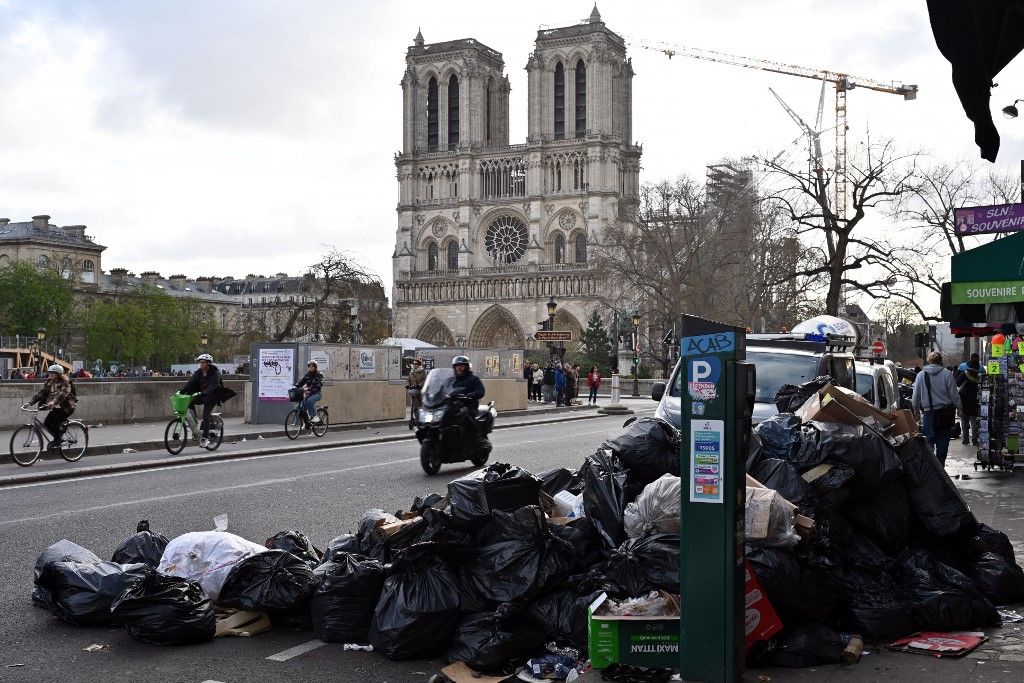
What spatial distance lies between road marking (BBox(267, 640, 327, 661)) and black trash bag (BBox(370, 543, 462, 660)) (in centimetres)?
38

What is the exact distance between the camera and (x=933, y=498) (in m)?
7.22

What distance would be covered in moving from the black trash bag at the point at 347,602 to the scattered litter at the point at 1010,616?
3703 millimetres

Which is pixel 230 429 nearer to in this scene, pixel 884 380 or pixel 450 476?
pixel 450 476

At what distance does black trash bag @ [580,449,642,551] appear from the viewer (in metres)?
6.60

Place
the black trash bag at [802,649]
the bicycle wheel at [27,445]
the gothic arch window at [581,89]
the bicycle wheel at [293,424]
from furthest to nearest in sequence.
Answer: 1. the gothic arch window at [581,89]
2. the bicycle wheel at [293,424]
3. the bicycle wheel at [27,445]
4. the black trash bag at [802,649]

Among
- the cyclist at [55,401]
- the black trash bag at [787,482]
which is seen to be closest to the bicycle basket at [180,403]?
the cyclist at [55,401]

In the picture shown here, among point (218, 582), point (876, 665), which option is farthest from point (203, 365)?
point (876, 665)

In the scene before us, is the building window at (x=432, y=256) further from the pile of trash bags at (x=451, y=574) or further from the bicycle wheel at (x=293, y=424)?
the pile of trash bags at (x=451, y=574)

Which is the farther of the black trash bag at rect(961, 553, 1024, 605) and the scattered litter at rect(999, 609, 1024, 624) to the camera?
the black trash bag at rect(961, 553, 1024, 605)

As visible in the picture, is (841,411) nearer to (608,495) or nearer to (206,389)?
(608,495)

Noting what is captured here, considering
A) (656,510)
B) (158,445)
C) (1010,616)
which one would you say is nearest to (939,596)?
(1010,616)

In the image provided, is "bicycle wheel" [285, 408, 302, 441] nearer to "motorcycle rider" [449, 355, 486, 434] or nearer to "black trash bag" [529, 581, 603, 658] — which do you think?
"motorcycle rider" [449, 355, 486, 434]

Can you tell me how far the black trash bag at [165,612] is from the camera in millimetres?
6246

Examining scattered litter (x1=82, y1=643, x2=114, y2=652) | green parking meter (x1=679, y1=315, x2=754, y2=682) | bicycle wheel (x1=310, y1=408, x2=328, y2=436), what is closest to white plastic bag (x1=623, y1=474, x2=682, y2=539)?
green parking meter (x1=679, y1=315, x2=754, y2=682)
